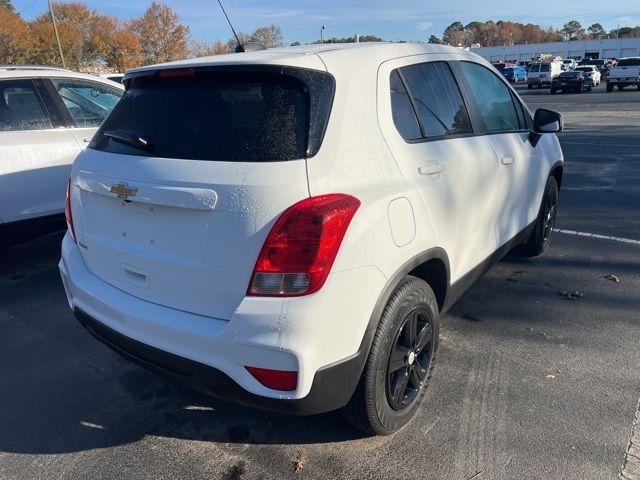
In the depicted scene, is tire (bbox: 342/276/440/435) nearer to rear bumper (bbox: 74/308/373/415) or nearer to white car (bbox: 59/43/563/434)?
white car (bbox: 59/43/563/434)

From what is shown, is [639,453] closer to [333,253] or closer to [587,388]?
[587,388]

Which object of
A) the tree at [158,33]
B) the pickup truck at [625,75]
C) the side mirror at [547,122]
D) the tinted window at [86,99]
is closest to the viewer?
the side mirror at [547,122]

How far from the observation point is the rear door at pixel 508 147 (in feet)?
11.7

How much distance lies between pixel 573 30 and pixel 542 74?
12824 cm

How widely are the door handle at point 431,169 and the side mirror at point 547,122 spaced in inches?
71.8

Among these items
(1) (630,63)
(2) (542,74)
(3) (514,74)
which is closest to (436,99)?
(1) (630,63)

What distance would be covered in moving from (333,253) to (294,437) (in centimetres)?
117

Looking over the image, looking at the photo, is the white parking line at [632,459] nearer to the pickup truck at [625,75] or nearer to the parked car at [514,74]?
the pickup truck at [625,75]

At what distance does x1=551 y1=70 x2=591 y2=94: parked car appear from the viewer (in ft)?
112

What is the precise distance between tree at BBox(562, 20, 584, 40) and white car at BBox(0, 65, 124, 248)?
16452 cm

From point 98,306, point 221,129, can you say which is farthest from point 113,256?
point 221,129

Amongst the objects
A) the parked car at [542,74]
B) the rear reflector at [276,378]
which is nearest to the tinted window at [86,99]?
the rear reflector at [276,378]

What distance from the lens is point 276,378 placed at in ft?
6.86

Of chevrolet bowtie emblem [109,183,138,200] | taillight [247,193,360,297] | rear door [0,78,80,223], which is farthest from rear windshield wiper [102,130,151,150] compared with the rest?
rear door [0,78,80,223]
